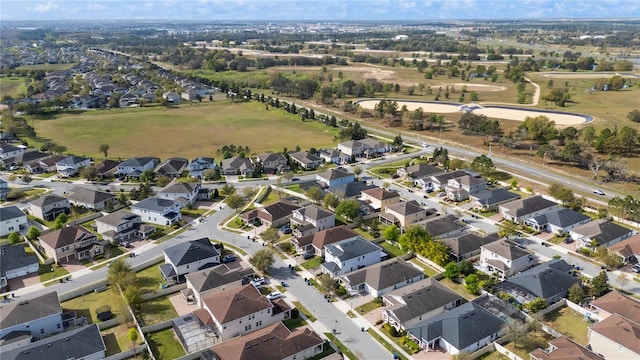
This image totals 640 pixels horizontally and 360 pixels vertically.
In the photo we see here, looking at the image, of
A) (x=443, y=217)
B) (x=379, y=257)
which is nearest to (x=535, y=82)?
(x=443, y=217)

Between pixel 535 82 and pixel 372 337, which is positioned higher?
pixel 535 82

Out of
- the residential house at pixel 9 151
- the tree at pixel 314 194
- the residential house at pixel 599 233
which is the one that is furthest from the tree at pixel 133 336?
the residential house at pixel 9 151

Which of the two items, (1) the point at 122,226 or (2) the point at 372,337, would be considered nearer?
(2) the point at 372,337

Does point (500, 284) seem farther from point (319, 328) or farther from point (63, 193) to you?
point (63, 193)

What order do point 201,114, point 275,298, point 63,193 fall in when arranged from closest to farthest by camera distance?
point 275,298 → point 63,193 → point 201,114

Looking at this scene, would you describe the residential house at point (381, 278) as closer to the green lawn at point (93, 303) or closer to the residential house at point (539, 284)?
the residential house at point (539, 284)

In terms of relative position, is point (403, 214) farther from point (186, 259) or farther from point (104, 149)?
point (104, 149)

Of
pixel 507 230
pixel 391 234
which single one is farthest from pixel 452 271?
pixel 507 230
